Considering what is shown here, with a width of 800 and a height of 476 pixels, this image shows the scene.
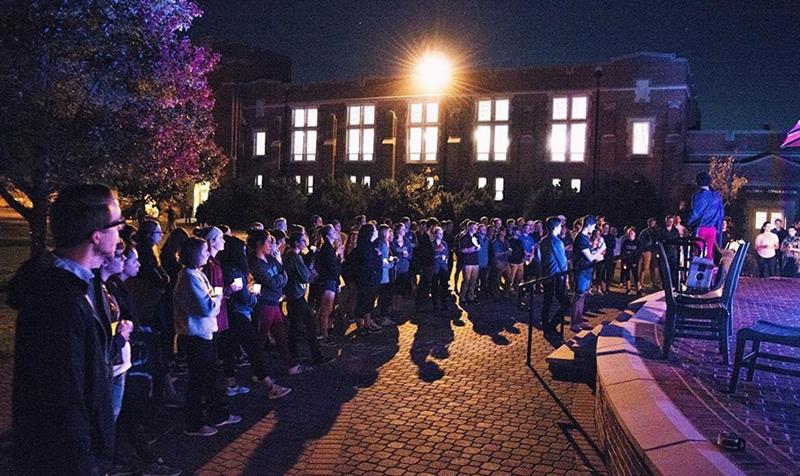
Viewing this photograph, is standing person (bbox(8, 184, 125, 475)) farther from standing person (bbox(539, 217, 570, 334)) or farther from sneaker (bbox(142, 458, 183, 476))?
standing person (bbox(539, 217, 570, 334))

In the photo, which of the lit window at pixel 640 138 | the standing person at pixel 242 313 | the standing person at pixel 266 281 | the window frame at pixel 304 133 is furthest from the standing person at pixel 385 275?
the window frame at pixel 304 133

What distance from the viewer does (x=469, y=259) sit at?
569 inches

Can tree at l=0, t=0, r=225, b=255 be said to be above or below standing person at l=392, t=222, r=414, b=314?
above

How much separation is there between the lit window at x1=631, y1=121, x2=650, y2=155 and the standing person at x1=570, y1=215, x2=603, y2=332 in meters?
28.7

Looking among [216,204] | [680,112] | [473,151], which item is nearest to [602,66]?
[680,112]

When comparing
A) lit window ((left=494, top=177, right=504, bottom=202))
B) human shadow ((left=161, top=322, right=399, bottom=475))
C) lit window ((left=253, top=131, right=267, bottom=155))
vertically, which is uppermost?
lit window ((left=253, top=131, right=267, bottom=155))

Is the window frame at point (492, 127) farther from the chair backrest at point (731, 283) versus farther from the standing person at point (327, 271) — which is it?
the chair backrest at point (731, 283)

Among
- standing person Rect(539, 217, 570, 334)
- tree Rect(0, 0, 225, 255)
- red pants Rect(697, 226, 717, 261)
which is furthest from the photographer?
standing person Rect(539, 217, 570, 334)

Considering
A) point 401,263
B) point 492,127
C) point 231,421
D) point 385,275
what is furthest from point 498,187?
point 231,421

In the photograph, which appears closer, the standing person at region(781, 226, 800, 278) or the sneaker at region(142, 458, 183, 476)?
the sneaker at region(142, 458, 183, 476)

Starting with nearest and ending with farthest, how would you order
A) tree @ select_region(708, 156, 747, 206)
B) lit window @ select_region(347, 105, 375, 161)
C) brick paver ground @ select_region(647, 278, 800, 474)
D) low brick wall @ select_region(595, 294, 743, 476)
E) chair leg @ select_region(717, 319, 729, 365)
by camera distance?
low brick wall @ select_region(595, 294, 743, 476) → brick paver ground @ select_region(647, 278, 800, 474) → chair leg @ select_region(717, 319, 729, 365) → tree @ select_region(708, 156, 747, 206) → lit window @ select_region(347, 105, 375, 161)

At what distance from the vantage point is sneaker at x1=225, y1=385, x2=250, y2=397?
760cm

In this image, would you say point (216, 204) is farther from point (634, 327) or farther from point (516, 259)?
point (634, 327)

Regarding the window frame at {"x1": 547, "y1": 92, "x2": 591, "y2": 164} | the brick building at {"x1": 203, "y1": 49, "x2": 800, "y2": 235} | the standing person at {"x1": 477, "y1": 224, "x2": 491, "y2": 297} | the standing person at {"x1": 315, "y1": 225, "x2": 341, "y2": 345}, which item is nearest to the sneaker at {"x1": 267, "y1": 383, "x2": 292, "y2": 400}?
the standing person at {"x1": 315, "y1": 225, "x2": 341, "y2": 345}
